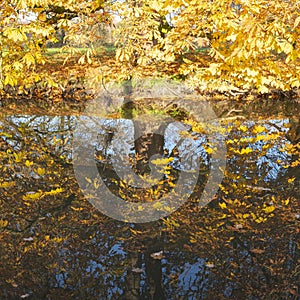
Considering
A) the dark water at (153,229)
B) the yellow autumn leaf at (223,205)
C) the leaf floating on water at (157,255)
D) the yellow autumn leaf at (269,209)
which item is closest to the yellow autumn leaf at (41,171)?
the dark water at (153,229)

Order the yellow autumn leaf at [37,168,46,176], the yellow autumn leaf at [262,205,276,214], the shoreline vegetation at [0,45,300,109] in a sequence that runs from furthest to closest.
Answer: the shoreline vegetation at [0,45,300,109], the yellow autumn leaf at [37,168,46,176], the yellow autumn leaf at [262,205,276,214]

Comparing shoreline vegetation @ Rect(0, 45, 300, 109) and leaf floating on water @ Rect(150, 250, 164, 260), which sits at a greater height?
shoreline vegetation @ Rect(0, 45, 300, 109)

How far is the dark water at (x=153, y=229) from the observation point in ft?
8.32

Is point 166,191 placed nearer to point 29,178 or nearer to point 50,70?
point 29,178

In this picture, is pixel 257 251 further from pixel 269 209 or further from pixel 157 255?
pixel 269 209

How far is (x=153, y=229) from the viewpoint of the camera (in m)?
3.34

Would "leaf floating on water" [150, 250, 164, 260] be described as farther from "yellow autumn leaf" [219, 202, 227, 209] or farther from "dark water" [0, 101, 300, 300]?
"yellow autumn leaf" [219, 202, 227, 209]

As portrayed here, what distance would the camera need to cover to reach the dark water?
99.9 inches

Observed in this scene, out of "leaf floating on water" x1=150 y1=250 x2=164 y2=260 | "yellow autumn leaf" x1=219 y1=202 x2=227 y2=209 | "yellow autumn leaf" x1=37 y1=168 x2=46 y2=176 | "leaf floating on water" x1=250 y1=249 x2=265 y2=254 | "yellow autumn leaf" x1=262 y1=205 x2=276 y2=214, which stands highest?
"yellow autumn leaf" x1=37 y1=168 x2=46 y2=176

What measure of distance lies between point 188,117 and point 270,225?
577cm

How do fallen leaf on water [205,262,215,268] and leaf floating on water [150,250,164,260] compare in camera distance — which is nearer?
fallen leaf on water [205,262,215,268]

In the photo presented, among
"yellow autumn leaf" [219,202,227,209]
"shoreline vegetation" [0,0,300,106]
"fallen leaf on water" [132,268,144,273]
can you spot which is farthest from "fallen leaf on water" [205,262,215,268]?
"shoreline vegetation" [0,0,300,106]

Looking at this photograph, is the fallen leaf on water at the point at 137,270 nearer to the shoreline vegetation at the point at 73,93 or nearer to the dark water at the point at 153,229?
the dark water at the point at 153,229

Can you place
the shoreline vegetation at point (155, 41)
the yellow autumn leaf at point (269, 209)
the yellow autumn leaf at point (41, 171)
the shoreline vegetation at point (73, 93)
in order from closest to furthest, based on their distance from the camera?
the yellow autumn leaf at point (269, 209) → the shoreline vegetation at point (155, 41) → the yellow autumn leaf at point (41, 171) → the shoreline vegetation at point (73, 93)
